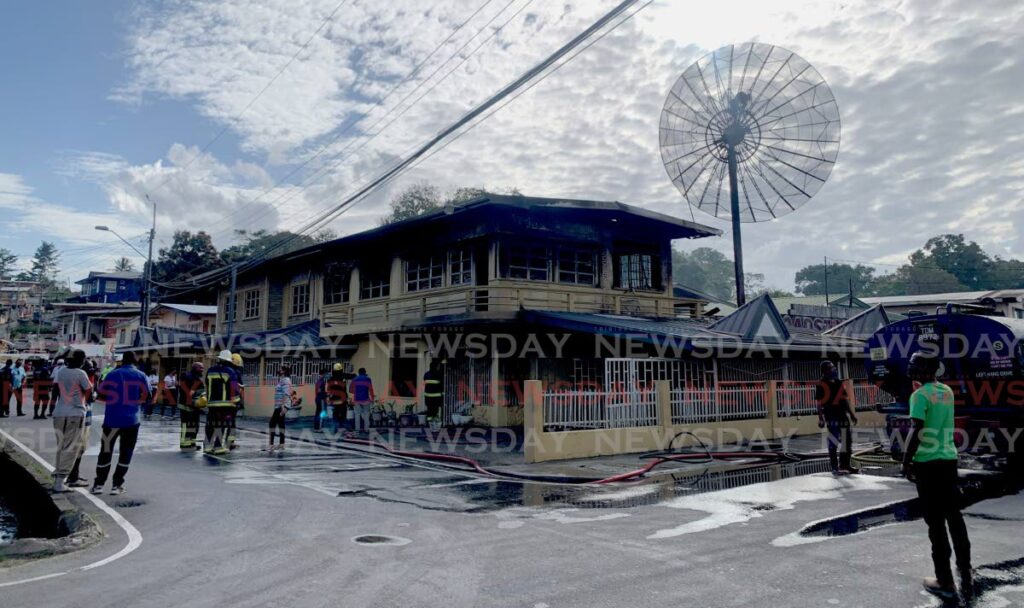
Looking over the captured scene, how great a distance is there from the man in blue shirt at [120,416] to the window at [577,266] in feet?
45.1

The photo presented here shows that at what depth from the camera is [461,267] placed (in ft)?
70.1

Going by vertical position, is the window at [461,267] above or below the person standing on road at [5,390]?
above

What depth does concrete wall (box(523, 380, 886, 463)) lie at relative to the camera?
1285 centimetres

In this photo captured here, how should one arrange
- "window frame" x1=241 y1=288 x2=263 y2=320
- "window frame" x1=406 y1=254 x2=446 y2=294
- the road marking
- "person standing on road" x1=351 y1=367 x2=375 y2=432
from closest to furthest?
the road marking → "person standing on road" x1=351 y1=367 x2=375 y2=432 → "window frame" x1=406 y1=254 x2=446 y2=294 → "window frame" x1=241 y1=288 x2=263 y2=320

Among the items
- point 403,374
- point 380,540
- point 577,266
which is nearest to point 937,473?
point 380,540

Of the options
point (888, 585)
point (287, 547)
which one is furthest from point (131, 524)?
point (888, 585)

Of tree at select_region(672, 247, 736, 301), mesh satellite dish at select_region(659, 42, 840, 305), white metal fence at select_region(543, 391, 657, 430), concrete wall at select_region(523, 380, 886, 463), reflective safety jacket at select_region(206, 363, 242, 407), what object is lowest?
concrete wall at select_region(523, 380, 886, 463)

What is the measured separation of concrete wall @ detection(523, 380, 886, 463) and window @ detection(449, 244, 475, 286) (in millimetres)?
7471

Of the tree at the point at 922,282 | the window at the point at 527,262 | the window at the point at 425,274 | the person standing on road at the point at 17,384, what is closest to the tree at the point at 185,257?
the person standing on road at the point at 17,384

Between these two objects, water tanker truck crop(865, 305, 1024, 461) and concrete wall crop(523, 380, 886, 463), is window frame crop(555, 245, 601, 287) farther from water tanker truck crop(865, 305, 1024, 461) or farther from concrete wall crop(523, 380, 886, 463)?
water tanker truck crop(865, 305, 1024, 461)

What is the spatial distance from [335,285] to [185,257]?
110 ft

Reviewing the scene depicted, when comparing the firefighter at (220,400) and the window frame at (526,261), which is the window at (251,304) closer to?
the window frame at (526,261)

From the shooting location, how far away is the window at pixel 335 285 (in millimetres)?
27312

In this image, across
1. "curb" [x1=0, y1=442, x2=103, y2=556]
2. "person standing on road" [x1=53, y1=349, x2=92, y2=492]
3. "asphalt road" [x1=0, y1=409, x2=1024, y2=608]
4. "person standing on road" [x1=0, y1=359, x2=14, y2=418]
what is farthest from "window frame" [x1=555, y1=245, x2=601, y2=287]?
"person standing on road" [x1=0, y1=359, x2=14, y2=418]
